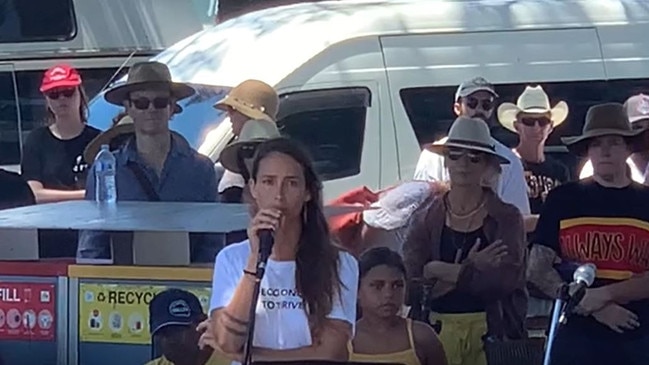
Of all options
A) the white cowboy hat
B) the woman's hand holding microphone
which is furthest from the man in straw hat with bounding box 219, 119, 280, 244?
the white cowboy hat

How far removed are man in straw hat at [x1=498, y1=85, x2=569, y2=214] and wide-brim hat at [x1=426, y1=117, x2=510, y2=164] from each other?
4.47ft

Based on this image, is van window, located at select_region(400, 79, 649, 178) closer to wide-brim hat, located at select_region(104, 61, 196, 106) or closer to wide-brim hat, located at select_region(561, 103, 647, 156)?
wide-brim hat, located at select_region(104, 61, 196, 106)

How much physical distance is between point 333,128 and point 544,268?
8.95 feet

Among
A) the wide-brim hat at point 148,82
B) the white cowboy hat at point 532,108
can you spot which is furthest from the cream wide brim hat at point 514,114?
the wide-brim hat at point 148,82

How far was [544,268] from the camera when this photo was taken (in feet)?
18.8

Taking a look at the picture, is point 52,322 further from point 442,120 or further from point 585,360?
point 442,120

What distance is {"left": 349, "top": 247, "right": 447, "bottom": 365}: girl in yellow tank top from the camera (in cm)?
534

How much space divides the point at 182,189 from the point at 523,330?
1.61 meters

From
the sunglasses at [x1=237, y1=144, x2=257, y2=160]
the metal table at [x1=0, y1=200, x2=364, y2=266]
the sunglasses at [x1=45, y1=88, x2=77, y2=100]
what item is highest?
the sunglasses at [x1=45, y1=88, x2=77, y2=100]

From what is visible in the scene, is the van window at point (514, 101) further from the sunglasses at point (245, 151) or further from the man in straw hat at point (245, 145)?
the sunglasses at point (245, 151)

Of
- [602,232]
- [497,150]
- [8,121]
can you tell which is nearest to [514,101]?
[497,150]

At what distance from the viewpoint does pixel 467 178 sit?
618 centimetres

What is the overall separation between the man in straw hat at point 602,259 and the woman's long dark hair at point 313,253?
4.05ft

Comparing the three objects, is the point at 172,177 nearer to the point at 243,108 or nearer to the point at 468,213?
the point at 243,108
